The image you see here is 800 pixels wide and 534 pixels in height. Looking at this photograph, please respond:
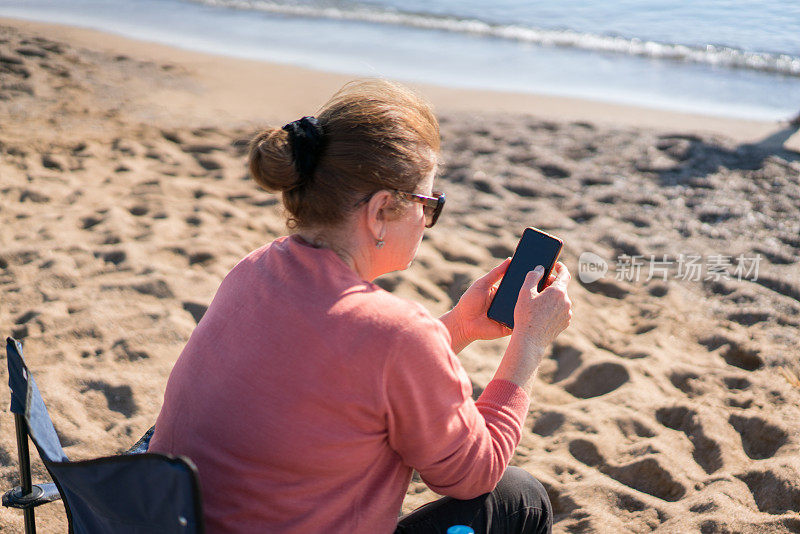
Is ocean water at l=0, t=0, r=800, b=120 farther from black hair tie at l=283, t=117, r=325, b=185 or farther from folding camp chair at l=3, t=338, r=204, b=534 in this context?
folding camp chair at l=3, t=338, r=204, b=534

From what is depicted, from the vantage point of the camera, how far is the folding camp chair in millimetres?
1157

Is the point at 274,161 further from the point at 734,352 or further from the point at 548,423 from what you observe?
the point at 734,352

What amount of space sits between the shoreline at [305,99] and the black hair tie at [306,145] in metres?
4.73

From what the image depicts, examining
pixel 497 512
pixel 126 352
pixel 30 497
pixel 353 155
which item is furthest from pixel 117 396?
pixel 353 155

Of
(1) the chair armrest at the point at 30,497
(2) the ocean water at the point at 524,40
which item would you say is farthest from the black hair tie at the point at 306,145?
(2) the ocean water at the point at 524,40

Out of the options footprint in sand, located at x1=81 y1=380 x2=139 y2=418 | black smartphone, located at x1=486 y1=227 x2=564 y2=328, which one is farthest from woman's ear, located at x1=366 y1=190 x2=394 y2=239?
footprint in sand, located at x1=81 y1=380 x2=139 y2=418

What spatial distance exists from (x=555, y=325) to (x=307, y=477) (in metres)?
0.69

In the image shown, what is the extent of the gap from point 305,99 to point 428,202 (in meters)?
5.38

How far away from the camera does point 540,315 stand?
5.66ft

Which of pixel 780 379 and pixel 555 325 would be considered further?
pixel 780 379

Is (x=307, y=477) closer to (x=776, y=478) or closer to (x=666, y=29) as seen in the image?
(x=776, y=478)

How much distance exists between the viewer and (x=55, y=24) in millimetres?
8852

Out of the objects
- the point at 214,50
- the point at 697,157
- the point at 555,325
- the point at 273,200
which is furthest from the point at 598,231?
the point at 214,50

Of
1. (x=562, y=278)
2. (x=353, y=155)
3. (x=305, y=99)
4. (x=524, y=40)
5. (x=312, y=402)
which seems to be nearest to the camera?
(x=312, y=402)
